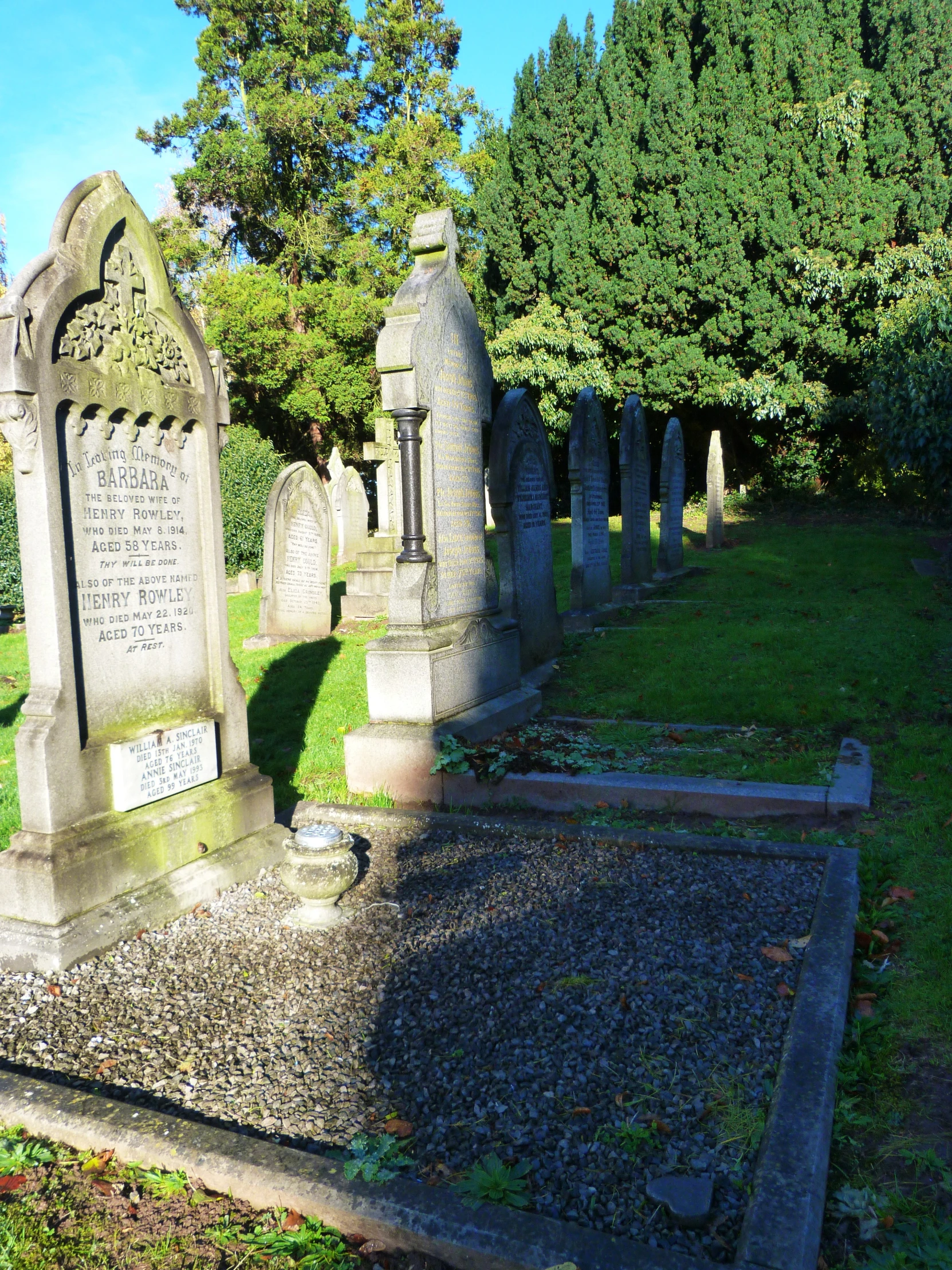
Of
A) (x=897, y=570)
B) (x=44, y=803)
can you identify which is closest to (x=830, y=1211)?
(x=44, y=803)

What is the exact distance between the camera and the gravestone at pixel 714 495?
17.5m

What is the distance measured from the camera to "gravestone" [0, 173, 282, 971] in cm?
Result: 344

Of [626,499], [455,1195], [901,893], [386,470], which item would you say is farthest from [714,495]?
[455,1195]

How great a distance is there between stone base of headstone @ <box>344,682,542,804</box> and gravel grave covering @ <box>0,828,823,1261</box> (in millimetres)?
1360

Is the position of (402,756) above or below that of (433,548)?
below

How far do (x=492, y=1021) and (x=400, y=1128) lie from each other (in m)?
0.57

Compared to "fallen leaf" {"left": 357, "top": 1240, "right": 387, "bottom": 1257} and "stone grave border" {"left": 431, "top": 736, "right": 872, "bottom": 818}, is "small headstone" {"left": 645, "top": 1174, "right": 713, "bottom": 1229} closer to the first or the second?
"fallen leaf" {"left": 357, "top": 1240, "right": 387, "bottom": 1257}

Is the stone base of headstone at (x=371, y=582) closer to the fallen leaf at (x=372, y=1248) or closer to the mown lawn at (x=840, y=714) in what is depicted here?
the mown lawn at (x=840, y=714)

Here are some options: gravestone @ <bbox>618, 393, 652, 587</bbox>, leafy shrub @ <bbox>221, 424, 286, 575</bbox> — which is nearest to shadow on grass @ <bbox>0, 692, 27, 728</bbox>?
gravestone @ <bbox>618, 393, 652, 587</bbox>

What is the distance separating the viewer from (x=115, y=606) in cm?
387

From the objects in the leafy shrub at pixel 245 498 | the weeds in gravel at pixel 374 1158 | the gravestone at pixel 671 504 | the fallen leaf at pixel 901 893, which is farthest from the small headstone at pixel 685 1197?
the leafy shrub at pixel 245 498

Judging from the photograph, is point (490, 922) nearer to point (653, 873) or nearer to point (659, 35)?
point (653, 873)

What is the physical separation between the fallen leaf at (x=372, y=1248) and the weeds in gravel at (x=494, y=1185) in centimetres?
20

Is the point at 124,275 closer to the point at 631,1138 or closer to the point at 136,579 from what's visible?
the point at 136,579
